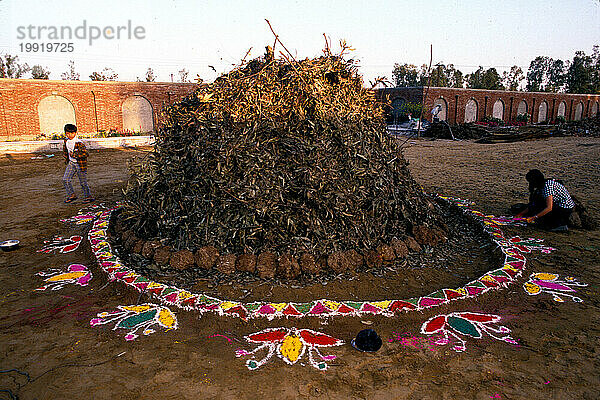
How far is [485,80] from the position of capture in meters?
48.9

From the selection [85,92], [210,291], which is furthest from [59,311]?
[85,92]

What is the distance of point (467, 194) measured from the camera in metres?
7.45

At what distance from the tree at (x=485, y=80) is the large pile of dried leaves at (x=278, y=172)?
4332 centimetres

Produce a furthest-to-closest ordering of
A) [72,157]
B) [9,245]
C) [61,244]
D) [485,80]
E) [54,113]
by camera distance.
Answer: [485,80] → [54,113] → [72,157] → [61,244] → [9,245]

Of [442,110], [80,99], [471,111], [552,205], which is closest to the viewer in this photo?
[552,205]

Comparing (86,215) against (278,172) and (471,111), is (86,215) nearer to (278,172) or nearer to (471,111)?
(278,172)

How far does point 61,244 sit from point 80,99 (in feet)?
62.4

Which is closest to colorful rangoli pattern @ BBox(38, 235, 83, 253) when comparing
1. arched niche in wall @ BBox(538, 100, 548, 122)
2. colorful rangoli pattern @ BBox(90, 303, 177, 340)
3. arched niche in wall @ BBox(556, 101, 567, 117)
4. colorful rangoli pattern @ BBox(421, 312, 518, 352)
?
colorful rangoli pattern @ BBox(90, 303, 177, 340)

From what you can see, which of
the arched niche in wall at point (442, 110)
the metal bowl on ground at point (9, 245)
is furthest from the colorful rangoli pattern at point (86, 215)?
the arched niche in wall at point (442, 110)

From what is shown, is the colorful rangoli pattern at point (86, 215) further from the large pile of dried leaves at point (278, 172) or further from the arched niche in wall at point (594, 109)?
the arched niche in wall at point (594, 109)

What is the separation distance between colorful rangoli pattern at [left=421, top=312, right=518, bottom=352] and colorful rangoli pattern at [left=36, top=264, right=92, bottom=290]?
332 cm

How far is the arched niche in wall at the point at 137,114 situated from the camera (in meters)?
22.1

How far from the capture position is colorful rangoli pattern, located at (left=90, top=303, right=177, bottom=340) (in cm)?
285

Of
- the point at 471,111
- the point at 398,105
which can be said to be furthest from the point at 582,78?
the point at 398,105
